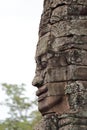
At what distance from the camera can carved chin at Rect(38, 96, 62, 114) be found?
13.8 metres

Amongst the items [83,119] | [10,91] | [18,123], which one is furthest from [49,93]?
[10,91]

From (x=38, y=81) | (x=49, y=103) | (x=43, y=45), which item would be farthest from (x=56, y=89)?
(x=43, y=45)

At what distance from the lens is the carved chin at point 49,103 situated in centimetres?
1378

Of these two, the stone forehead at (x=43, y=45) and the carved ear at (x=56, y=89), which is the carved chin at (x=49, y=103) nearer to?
the carved ear at (x=56, y=89)

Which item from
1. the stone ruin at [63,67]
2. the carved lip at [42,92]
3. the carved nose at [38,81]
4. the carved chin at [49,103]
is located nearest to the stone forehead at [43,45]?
the stone ruin at [63,67]

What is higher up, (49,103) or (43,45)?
(43,45)

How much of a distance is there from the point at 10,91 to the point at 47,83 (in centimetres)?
2373

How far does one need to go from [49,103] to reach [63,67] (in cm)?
93

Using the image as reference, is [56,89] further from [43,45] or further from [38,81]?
[43,45]

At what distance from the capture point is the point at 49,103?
13.9m

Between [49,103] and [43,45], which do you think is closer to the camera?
[49,103]

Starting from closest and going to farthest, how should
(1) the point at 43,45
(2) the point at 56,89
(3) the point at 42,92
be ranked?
(2) the point at 56,89, (3) the point at 42,92, (1) the point at 43,45

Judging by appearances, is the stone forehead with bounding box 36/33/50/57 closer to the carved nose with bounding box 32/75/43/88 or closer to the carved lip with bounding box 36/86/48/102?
the carved nose with bounding box 32/75/43/88

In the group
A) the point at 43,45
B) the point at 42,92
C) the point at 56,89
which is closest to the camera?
the point at 56,89
